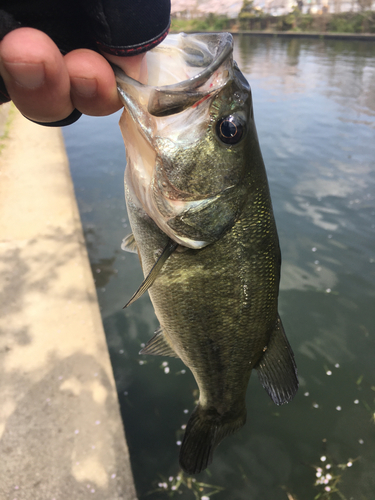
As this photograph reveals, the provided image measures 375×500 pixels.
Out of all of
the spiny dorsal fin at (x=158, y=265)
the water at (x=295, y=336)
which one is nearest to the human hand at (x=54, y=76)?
the spiny dorsal fin at (x=158, y=265)

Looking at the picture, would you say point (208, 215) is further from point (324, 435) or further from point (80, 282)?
point (80, 282)

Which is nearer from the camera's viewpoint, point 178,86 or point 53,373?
point 178,86

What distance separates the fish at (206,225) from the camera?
115 centimetres

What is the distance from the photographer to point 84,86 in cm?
98

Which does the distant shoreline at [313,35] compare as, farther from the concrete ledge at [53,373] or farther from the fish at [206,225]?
the fish at [206,225]

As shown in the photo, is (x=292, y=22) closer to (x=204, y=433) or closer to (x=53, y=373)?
(x=53, y=373)

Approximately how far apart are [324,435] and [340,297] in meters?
1.91

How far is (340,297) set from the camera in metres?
4.45

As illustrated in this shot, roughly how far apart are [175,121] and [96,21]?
0.37 meters

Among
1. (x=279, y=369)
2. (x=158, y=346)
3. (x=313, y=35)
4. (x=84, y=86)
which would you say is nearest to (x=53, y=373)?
(x=158, y=346)

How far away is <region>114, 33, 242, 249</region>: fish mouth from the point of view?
3.62 feet

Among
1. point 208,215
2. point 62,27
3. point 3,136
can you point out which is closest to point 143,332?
point 208,215

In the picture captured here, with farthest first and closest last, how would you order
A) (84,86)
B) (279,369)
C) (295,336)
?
1. (295,336)
2. (279,369)
3. (84,86)

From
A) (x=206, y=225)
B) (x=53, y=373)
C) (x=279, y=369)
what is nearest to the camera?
(x=206, y=225)
